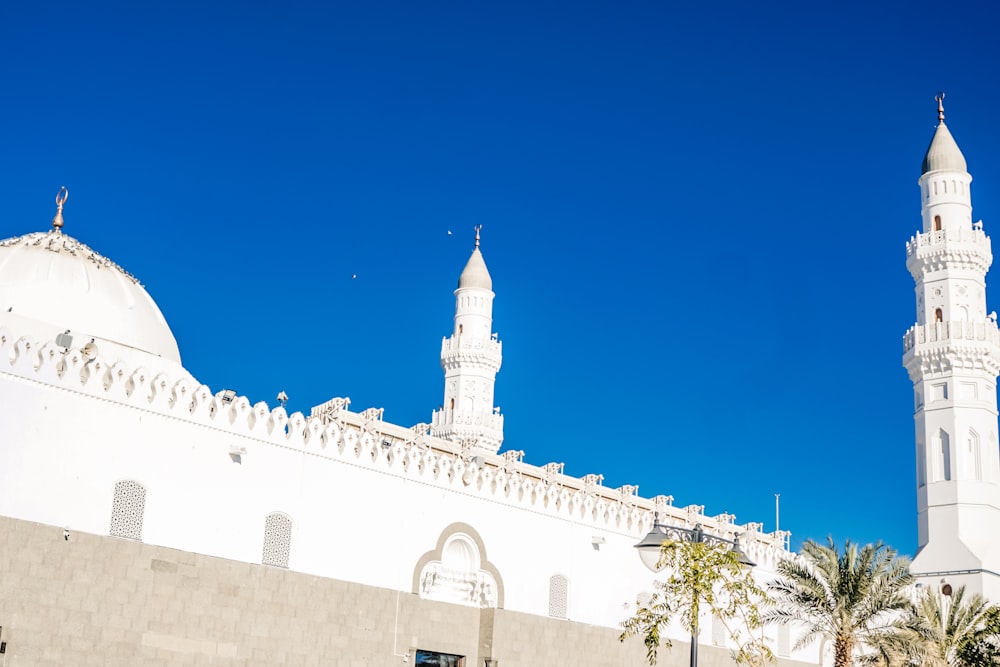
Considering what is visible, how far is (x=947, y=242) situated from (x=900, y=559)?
1347cm

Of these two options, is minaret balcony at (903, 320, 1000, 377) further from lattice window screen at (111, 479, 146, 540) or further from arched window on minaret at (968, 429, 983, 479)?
lattice window screen at (111, 479, 146, 540)

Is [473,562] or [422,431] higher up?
[422,431]

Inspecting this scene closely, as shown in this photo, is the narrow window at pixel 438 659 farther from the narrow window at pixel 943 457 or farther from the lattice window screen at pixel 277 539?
the narrow window at pixel 943 457

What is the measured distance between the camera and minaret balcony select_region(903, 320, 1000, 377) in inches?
1382

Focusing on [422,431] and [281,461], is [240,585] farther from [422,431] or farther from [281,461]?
[422,431]

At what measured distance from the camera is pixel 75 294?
22344 mm

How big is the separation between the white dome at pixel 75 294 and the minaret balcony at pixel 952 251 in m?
23.7

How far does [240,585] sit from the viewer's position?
20.6 m

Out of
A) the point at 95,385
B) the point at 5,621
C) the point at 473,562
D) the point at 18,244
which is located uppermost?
the point at 18,244

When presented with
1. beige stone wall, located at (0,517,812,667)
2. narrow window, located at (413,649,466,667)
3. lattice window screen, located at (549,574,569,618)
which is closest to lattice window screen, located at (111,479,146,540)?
beige stone wall, located at (0,517,812,667)

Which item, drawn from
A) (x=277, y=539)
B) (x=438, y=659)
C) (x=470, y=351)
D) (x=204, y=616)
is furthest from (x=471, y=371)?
(x=204, y=616)

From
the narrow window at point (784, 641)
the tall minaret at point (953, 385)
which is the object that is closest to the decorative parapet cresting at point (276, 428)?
the narrow window at point (784, 641)

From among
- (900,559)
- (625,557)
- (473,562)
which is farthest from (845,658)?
(473,562)

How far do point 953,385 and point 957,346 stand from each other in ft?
3.94
